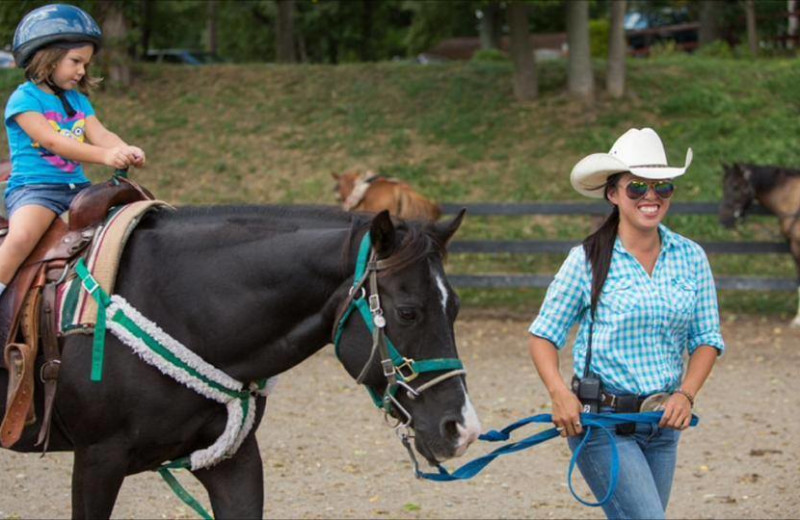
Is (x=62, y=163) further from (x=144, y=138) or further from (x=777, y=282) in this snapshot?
(x=144, y=138)

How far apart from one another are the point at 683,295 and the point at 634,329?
211mm

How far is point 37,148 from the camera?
14.6 feet

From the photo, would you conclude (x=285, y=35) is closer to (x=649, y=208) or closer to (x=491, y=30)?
(x=491, y=30)

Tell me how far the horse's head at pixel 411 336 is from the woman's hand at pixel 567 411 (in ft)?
0.96

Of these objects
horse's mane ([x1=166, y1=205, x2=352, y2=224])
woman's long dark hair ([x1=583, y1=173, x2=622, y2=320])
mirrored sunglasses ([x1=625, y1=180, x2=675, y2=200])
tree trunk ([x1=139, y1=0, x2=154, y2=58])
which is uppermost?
tree trunk ([x1=139, y1=0, x2=154, y2=58])

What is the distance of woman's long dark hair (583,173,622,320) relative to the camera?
3.90 meters

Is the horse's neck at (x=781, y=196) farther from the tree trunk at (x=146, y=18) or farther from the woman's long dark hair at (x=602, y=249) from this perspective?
the tree trunk at (x=146, y=18)

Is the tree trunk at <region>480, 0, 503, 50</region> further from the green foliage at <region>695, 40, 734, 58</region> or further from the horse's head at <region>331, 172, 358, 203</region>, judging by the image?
the horse's head at <region>331, 172, 358, 203</region>

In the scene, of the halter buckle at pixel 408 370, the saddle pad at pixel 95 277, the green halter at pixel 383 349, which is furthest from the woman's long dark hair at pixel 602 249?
the saddle pad at pixel 95 277

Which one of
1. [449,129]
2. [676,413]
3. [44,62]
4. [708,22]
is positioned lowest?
[676,413]

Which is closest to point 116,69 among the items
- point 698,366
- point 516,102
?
point 516,102

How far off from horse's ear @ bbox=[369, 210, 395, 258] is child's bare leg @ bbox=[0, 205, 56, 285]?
4.38 ft

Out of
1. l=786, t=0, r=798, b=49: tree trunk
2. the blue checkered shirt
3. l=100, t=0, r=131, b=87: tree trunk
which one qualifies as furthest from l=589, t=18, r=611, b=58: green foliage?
the blue checkered shirt

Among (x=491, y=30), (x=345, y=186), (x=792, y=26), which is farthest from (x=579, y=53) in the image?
(x=491, y=30)
